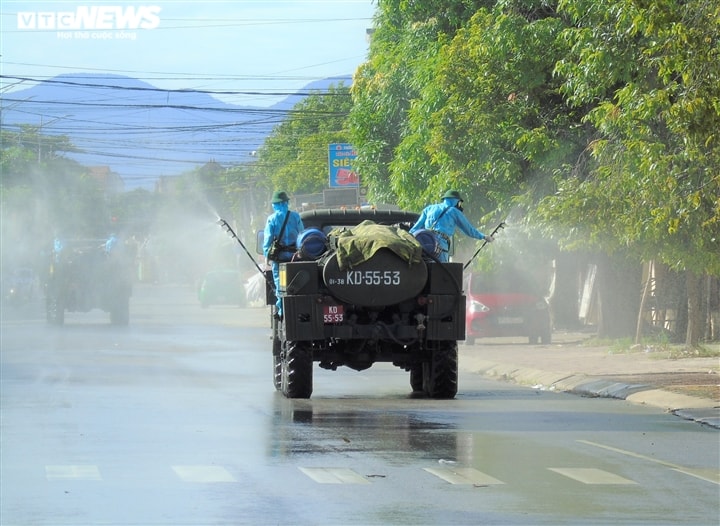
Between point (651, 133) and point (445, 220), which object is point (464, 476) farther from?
point (651, 133)

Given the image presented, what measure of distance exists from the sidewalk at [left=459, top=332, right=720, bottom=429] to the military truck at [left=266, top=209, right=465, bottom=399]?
8.09ft

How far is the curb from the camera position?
15.9m

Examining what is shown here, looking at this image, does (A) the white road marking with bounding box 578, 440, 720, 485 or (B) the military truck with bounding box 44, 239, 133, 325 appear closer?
(A) the white road marking with bounding box 578, 440, 720, 485

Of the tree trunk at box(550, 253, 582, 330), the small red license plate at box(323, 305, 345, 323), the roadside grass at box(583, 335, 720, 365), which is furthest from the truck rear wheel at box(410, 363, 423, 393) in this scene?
the tree trunk at box(550, 253, 582, 330)

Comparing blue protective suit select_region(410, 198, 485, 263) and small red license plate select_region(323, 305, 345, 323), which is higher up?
blue protective suit select_region(410, 198, 485, 263)

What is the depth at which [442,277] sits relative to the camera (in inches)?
662

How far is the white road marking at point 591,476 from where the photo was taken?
10844 millimetres

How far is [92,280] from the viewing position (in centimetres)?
4138

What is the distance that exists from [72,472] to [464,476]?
9.60ft

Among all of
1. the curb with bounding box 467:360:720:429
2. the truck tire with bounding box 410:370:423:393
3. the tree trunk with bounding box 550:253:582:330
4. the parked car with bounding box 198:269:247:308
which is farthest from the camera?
the parked car with bounding box 198:269:247:308

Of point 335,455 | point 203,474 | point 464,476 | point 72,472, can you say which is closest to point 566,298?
point 335,455

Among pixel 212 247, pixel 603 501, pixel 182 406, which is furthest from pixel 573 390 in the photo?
pixel 212 247

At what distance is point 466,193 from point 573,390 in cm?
930

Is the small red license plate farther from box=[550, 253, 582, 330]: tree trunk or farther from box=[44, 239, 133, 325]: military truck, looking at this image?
box=[44, 239, 133, 325]: military truck
